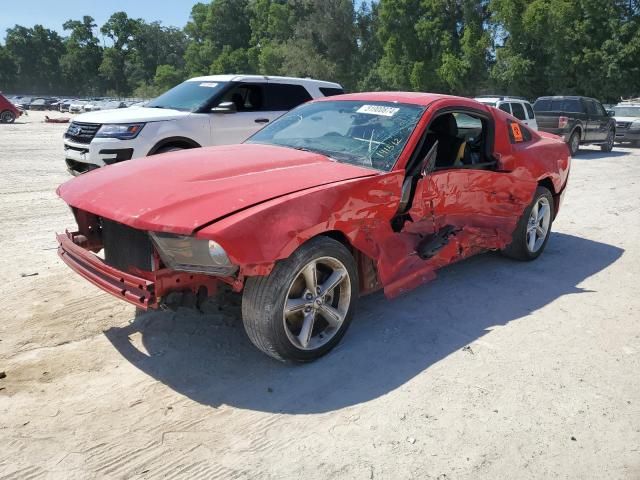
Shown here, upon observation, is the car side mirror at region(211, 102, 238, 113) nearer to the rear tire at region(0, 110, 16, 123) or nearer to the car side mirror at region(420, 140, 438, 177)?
the car side mirror at region(420, 140, 438, 177)

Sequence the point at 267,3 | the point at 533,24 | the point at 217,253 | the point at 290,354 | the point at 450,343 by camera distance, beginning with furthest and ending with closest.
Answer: the point at 267,3
the point at 533,24
the point at 450,343
the point at 290,354
the point at 217,253

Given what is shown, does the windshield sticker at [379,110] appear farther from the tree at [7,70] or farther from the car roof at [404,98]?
the tree at [7,70]

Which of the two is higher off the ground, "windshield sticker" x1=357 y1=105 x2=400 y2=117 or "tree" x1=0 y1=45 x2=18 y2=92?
"tree" x1=0 y1=45 x2=18 y2=92

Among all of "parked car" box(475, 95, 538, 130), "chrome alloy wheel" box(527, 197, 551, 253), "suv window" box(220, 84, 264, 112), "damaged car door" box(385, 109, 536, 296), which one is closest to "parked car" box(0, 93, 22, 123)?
"suv window" box(220, 84, 264, 112)

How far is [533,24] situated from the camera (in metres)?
34.9

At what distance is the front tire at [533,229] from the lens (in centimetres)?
539

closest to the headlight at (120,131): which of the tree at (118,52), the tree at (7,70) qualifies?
the tree at (118,52)

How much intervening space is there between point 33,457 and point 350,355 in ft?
6.16

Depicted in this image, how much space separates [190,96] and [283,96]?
162cm

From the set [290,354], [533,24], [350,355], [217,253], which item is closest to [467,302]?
[350,355]

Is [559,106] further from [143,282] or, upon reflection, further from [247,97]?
[143,282]

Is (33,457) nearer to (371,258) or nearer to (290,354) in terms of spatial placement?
(290,354)

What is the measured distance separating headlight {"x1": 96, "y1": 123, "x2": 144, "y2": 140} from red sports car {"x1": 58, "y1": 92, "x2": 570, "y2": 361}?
344cm

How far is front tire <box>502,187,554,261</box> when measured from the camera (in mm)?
5391
